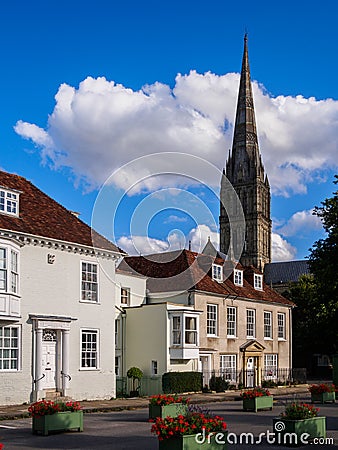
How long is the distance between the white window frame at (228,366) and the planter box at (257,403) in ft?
55.1

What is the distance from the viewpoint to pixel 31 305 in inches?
1218

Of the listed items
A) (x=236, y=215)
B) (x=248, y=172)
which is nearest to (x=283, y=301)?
(x=236, y=215)

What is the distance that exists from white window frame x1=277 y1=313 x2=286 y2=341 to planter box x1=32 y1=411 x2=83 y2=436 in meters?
33.6

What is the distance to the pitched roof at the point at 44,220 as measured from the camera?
31462 millimetres

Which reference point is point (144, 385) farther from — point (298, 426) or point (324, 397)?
point (298, 426)

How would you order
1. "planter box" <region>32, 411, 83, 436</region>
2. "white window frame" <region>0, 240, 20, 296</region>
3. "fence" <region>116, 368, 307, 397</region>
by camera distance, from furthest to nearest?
1. "fence" <region>116, 368, 307, 397</region>
2. "white window frame" <region>0, 240, 20, 296</region>
3. "planter box" <region>32, 411, 83, 436</region>

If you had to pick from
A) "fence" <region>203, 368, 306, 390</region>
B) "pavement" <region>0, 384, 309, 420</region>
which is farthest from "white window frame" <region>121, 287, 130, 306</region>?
"pavement" <region>0, 384, 309, 420</region>

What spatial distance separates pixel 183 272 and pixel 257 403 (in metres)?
18.0

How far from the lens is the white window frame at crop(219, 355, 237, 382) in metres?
44.7

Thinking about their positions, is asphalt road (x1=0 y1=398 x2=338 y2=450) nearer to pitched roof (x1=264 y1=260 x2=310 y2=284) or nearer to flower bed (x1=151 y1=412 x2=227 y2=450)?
flower bed (x1=151 y1=412 x2=227 y2=450)

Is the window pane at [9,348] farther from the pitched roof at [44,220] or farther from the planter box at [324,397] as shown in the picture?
the planter box at [324,397]

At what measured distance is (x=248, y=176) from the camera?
151m

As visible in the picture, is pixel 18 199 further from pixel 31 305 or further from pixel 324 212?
pixel 324 212

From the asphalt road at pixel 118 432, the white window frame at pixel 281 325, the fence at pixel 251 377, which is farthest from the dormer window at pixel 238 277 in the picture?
the asphalt road at pixel 118 432
